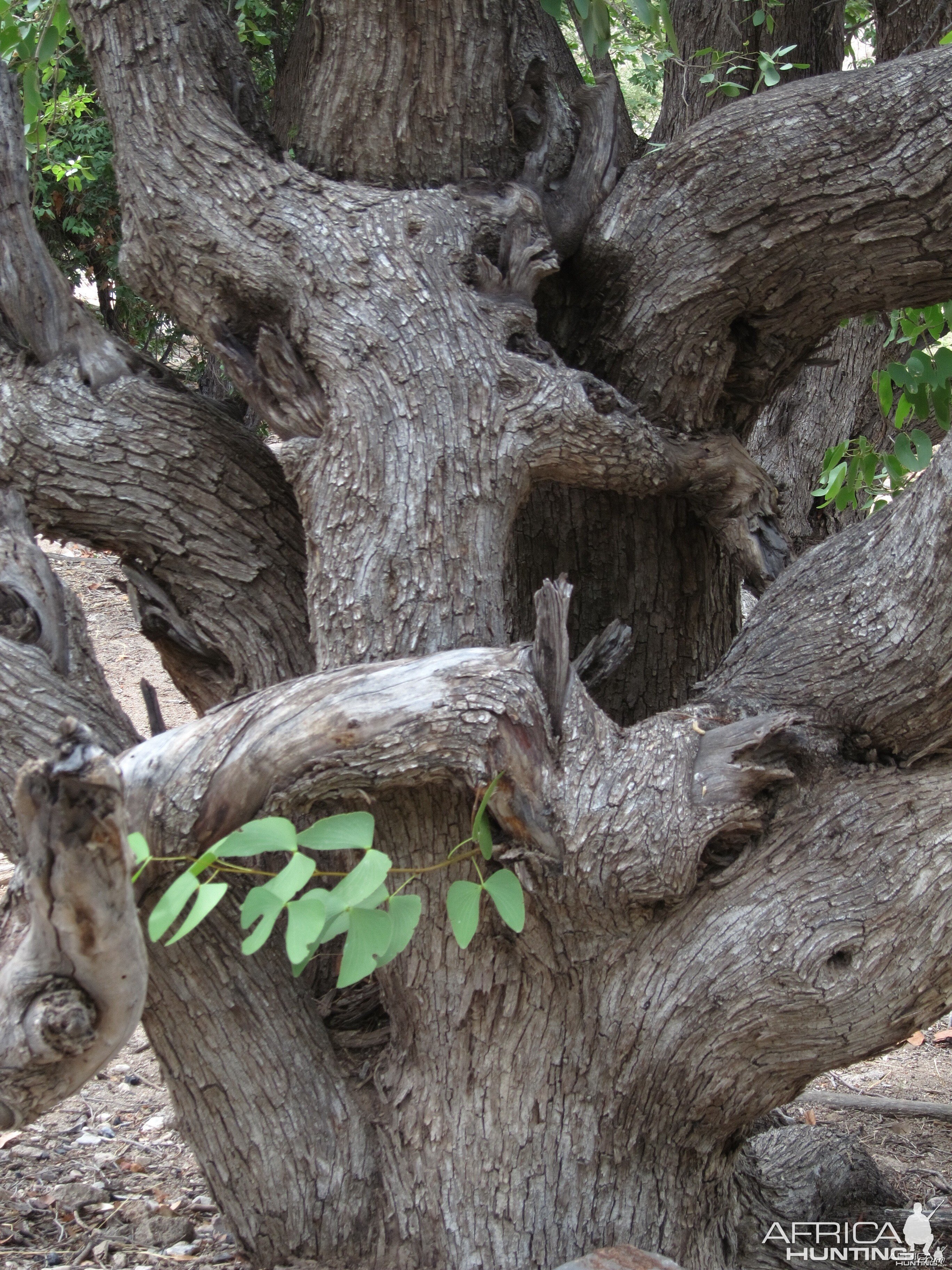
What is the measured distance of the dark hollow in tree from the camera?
2.09 meters

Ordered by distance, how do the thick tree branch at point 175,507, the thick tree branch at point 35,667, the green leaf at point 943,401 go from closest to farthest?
1. the thick tree branch at point 35,667
2. the thick tree branch at point 175,507
3. the green leaf at point 943,401

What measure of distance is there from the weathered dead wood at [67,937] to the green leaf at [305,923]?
0.23 meters

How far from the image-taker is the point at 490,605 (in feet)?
7.87

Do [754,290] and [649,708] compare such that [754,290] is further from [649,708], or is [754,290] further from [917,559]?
[649,708]

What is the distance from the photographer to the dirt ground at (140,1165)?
2832mm

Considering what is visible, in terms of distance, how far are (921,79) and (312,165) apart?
1384mm

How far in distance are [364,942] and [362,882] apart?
0.09m

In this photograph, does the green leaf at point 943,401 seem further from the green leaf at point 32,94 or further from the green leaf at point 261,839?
the green leaf at point 32,94

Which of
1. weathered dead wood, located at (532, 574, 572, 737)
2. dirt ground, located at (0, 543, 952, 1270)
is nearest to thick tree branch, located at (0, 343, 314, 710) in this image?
dirt ground, located at (0, 543, 952, 1270)

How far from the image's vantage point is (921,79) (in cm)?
243

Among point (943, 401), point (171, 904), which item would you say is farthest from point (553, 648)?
point (943, 401)

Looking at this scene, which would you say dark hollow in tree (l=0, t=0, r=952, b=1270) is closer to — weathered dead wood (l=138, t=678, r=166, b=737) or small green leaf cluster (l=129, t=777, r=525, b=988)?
weathered dead wood (l=138, t=678, r=166, b=737)

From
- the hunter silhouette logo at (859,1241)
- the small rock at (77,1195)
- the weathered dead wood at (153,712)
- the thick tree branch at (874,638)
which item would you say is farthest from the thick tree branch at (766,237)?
the small rock at (77,1195)

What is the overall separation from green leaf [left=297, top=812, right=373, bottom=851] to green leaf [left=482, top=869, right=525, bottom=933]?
26 cm
